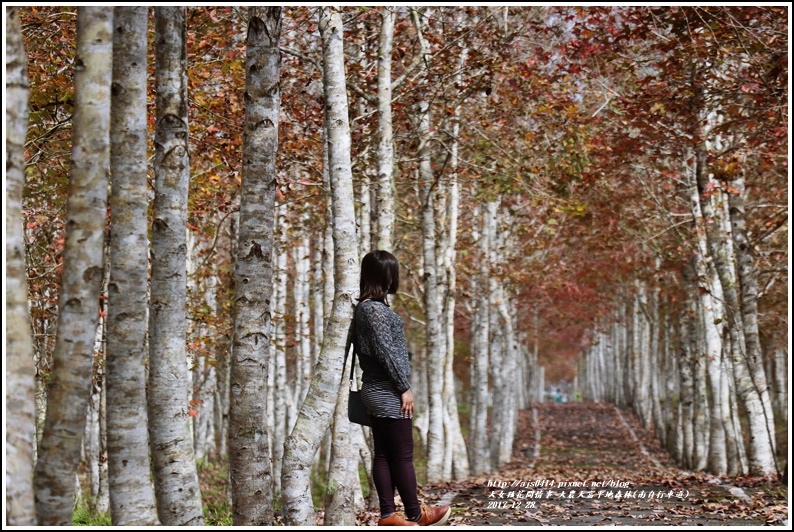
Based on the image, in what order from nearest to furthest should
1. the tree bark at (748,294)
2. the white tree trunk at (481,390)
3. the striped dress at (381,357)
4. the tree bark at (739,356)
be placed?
the striped dress at (381,357) < the tree bark at (748,294) < the tree bark at (739,356) < the white tree trunk at (481,390)

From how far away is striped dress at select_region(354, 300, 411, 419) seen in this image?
6.11m

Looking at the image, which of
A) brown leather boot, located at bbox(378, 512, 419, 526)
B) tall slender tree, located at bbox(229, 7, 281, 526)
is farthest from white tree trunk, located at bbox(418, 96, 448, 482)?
brown leather boot, located at bbox(378, 512, 419, 526)

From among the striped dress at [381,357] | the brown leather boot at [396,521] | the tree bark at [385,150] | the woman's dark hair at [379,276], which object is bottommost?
the brown leather boot at [396,521]

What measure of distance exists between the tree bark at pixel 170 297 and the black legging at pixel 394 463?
139 cm

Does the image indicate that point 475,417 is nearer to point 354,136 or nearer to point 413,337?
point 354,136

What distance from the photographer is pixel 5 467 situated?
13.9ft

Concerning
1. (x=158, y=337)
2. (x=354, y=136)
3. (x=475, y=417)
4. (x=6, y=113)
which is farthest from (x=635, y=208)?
(x=6, y=113)

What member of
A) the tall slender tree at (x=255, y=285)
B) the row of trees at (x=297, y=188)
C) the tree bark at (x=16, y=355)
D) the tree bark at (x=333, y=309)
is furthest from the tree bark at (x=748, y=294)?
the tree bark at (x=16, y=355)

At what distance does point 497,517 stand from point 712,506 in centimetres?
271

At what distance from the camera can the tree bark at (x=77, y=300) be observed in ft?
14.5

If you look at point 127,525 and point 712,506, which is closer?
point 127,525

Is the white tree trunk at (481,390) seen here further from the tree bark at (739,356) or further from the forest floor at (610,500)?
the tree bark at (739,356)

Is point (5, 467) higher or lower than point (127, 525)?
higher

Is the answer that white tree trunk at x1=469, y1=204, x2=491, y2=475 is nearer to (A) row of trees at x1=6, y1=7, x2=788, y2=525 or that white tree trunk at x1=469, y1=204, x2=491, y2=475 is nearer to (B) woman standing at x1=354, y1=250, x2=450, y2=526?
(A) row of trees at x1=6, y1=7, x2=788, y2=525
